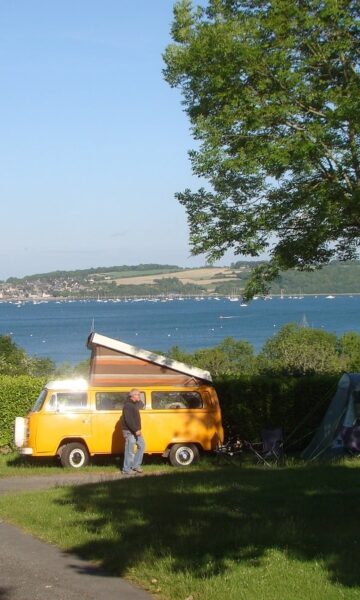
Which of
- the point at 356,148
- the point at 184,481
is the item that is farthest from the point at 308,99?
the point at 184,481

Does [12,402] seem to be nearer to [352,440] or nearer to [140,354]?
[140,354]

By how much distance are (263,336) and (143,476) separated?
110 meters

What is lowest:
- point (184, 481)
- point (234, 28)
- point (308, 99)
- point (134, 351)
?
point (184, 481)

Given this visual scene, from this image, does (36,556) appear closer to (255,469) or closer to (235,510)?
(235,510)

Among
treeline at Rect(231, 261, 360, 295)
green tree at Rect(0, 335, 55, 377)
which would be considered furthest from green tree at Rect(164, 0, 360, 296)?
treeline at Rect(231, 261, 360, 295)

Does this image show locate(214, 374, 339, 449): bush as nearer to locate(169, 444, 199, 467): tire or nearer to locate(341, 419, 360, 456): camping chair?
locate(341, 419, 360, 456): camping chair

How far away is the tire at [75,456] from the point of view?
1554 centimetres

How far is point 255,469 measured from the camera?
13969 millimetres

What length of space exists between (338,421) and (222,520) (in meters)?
7.56

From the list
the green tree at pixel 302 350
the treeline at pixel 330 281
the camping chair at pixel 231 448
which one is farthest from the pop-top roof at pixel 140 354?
the treeline at pixel 330 281

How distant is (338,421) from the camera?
1566 cm

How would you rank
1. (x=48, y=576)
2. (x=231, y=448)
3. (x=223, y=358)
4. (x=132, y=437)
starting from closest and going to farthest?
(x=48, y=576) < (x=132, y=437) < (x=231, y=448) < (x=223, y=358)

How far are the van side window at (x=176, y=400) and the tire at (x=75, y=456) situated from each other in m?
1.60

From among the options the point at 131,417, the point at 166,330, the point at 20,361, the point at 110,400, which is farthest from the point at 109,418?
the point at 166,330
